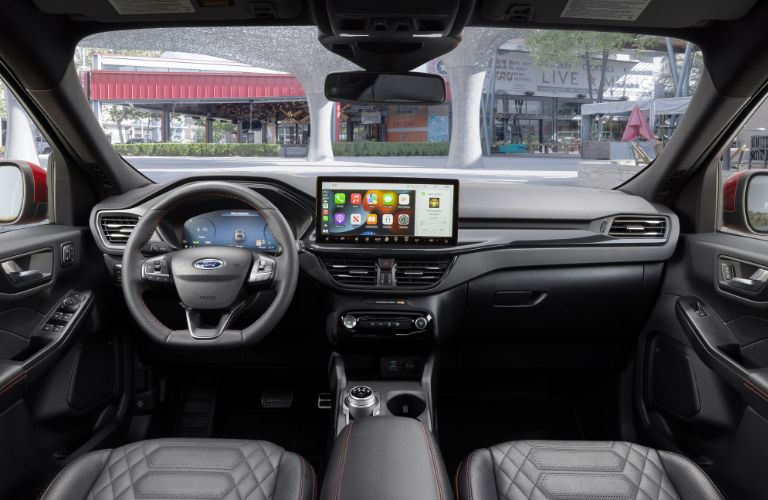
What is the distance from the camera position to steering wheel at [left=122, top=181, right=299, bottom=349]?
1991mm

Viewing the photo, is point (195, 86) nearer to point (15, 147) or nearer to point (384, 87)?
point (15, 147)

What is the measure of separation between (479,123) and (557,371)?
2.44 meters

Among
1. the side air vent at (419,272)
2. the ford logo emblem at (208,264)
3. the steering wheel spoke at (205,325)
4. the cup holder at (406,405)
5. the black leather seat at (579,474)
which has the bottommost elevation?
the cup holder at (406,405)

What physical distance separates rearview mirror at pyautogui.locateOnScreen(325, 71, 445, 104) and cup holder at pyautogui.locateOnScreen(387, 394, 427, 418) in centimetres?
123

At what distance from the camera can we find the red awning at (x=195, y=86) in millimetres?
3112

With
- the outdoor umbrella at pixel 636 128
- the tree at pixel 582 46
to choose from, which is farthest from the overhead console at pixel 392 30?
the outdoor umbrella at pixel 636 128

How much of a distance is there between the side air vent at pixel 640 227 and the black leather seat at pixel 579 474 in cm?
104

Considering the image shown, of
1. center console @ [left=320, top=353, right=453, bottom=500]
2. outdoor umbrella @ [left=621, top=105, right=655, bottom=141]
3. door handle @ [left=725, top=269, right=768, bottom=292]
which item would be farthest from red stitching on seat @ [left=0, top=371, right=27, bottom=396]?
outdoor umbrella @ [left=621, top=105, right=655, bottom=141]

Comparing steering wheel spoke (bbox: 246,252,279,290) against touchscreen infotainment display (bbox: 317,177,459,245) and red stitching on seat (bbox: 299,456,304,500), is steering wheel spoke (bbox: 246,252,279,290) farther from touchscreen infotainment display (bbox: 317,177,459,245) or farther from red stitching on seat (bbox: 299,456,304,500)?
red stitching on seat (bbox: 299,456,304,500)

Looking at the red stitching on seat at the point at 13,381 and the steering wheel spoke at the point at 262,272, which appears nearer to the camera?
the red stitching on seat at the point at 13,381

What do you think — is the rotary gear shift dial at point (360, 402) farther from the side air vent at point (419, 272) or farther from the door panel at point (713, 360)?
the door panel at point (713, 360)

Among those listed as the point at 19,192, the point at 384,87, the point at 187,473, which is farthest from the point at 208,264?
the point at 19,192

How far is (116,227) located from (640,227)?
7.71ft

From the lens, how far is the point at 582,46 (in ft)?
11.4
